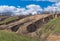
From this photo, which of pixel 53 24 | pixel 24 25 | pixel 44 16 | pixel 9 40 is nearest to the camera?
pixel 9 40

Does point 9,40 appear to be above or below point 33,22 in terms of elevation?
above

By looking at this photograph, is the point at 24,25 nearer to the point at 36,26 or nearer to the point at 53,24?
the point at 36,26

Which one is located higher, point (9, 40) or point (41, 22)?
point (9, 40)

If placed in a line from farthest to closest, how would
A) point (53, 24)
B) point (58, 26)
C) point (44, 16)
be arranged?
point (44, 16), point (53, 24), point (58, 26)

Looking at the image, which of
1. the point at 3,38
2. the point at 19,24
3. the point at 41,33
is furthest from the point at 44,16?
the point at 3,38

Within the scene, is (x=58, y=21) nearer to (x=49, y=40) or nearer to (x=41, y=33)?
(x=41, y=33)

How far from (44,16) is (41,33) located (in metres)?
19.0

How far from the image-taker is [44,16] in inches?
3568

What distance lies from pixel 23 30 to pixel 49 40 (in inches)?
797

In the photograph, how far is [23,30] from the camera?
3140 inches

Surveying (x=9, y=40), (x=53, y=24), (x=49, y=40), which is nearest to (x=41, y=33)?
(x=53, y=24)

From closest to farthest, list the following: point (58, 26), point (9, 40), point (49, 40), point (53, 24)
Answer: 1. point (9, 40)
2. point (49, 40)
3. point (58, 26)
4. point (53, 24)

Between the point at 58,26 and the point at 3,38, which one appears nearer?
the point at 3,38

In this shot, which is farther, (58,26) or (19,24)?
(19,24)
